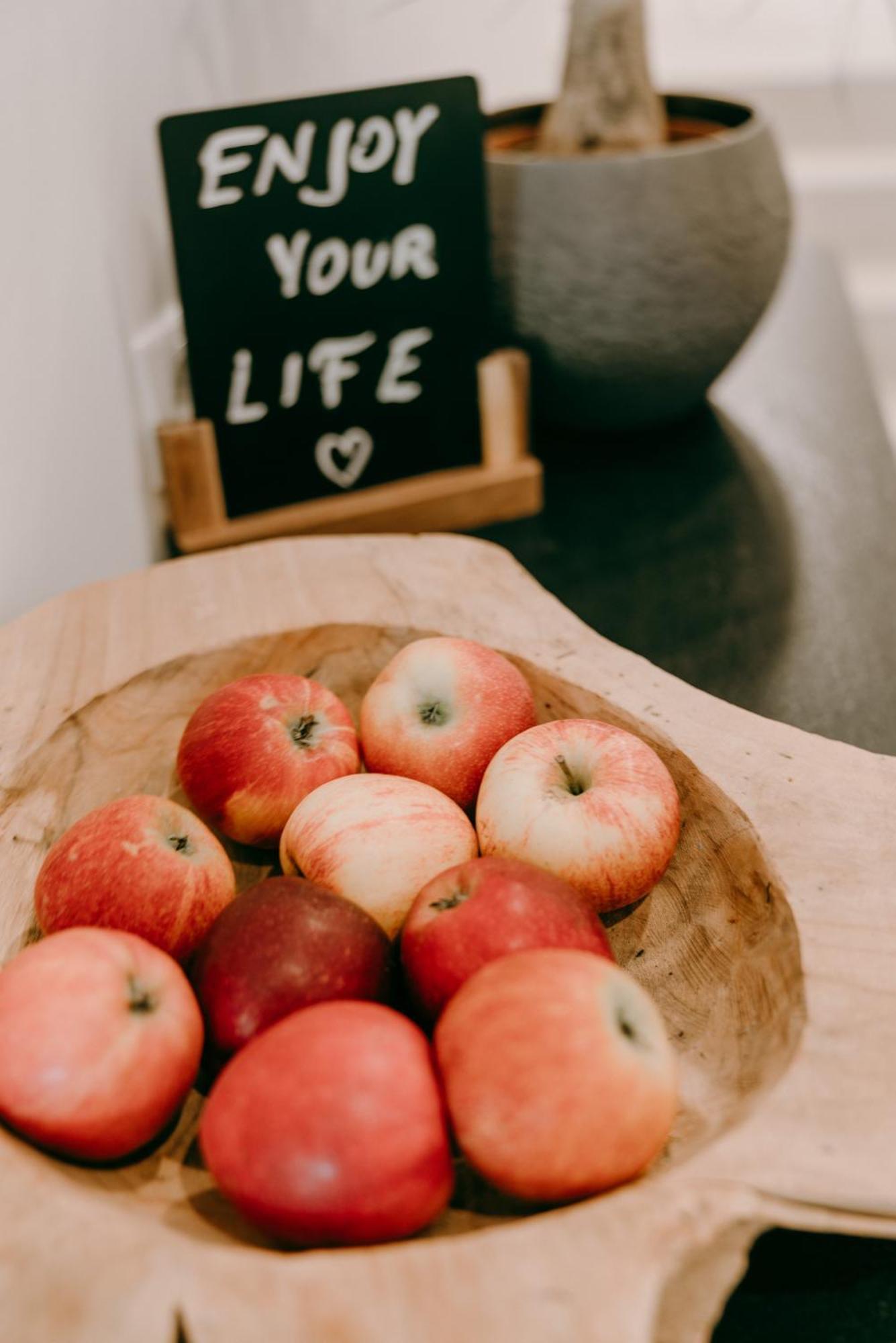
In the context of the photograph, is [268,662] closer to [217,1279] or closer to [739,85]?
[217,1279]

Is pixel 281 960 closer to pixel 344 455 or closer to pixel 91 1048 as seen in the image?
pixel 91 1048

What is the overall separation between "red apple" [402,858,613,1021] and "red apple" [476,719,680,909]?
41 mm

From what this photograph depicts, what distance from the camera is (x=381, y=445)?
1205 millimetres

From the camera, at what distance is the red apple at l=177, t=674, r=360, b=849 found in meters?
0.74

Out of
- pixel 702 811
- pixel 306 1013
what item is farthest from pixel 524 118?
pixel 306 1013

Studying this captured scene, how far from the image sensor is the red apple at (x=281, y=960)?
0.59m

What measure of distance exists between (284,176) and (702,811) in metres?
0.72

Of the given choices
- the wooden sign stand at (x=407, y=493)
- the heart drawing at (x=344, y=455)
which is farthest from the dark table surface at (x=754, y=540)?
the heart drawing at (x=344, y=455)

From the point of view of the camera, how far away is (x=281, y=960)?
60cm

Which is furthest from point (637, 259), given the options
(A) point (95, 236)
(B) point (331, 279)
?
(A) point (95, 236)

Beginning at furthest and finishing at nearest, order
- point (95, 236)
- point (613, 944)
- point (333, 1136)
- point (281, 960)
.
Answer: point (95, 236) < point (613, 944) < point (281, 960) < point (333, 1136)

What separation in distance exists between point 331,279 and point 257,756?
1.87ft

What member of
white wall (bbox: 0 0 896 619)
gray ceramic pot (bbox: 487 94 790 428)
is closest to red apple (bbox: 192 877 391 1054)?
white wall (bbox: 0 0 896 619)

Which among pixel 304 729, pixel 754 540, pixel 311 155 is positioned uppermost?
pixel 311 155
